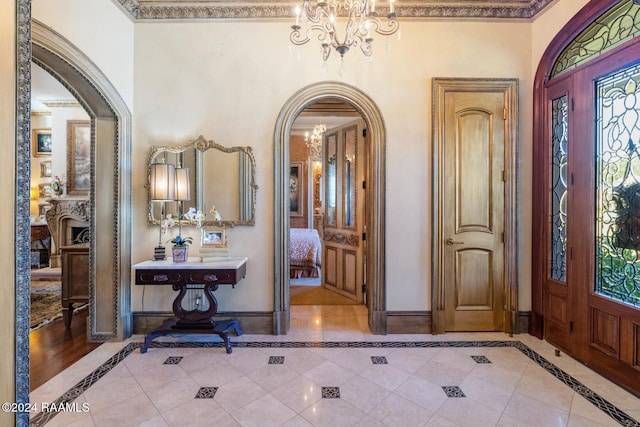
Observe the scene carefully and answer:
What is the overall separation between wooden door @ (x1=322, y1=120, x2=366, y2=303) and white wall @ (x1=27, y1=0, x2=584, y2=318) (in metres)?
1.01

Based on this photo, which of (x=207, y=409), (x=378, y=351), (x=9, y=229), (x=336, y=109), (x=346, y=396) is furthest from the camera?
(x=336, y=109)

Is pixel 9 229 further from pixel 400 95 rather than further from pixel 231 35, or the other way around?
pixel 400 95

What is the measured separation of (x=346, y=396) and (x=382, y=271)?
1.40 m

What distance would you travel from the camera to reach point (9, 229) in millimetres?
1604

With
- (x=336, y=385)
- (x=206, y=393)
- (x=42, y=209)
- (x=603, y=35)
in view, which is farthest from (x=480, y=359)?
(x=42, y=209)

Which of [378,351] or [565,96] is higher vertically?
[565,96]

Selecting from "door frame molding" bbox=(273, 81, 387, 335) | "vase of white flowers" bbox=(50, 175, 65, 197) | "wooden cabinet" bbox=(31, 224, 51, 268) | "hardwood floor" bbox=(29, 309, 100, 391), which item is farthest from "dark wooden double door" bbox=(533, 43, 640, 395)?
"wooden cabinet" bbox=(31, 224, 51, 268)

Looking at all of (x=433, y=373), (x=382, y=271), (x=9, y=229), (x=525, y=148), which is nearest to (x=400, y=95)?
(x=525, y=148)

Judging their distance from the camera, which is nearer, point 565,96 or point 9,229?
point 9,229

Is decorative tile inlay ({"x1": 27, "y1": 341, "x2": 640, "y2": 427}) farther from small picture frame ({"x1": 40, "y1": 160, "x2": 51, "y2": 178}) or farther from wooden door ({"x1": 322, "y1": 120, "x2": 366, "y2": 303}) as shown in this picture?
small picture frame ({"x1": 40, "y1": 160, "x2": 51, "y2": 178})

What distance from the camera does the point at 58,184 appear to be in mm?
5812

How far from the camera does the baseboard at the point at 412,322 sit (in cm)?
343

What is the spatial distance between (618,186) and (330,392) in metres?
2.81

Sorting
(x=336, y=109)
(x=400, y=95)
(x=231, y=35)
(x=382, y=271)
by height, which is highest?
(x=231, y=35)
